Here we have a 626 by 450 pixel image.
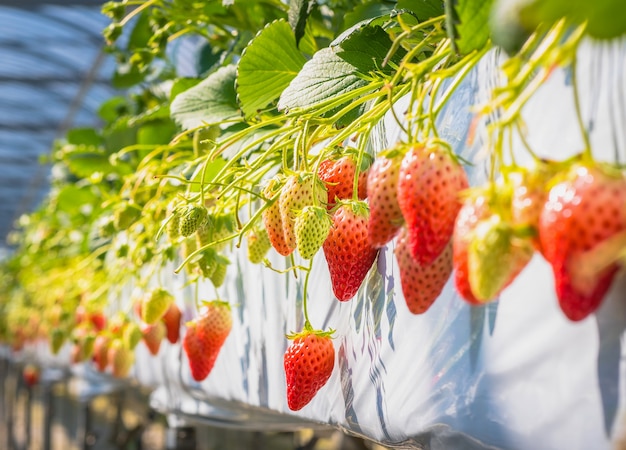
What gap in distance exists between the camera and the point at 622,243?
13.7 inches

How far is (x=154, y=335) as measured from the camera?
136 cm

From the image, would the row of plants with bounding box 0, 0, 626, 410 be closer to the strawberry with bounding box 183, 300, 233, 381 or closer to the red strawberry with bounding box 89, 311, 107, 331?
the strawberry with bounding box 183, 300, 233, 381

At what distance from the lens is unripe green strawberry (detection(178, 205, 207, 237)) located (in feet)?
2.33

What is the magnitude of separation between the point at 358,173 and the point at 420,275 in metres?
0.12

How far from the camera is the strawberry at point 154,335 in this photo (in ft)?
4.46

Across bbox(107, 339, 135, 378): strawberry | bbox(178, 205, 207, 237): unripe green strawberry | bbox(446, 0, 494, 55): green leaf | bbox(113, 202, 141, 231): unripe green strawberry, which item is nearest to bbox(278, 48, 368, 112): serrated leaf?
bbox(178, 205, 207, 237): unripe green strawberry

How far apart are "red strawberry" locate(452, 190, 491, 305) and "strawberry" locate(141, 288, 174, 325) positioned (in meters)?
0.75

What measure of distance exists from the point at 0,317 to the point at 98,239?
12.9ft

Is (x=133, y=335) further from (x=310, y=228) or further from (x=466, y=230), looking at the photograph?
(x=466, y=230)

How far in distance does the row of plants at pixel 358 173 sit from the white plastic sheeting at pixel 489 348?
0.06 feet

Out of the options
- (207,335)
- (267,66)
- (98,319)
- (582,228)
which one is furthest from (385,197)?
(98,319)

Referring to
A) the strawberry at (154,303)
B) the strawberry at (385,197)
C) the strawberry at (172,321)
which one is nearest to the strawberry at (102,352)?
the strawberry at (172,321)

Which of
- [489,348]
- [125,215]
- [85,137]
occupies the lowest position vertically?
[489,348]

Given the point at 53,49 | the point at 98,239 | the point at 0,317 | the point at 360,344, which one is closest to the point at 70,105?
the point at 53,49
